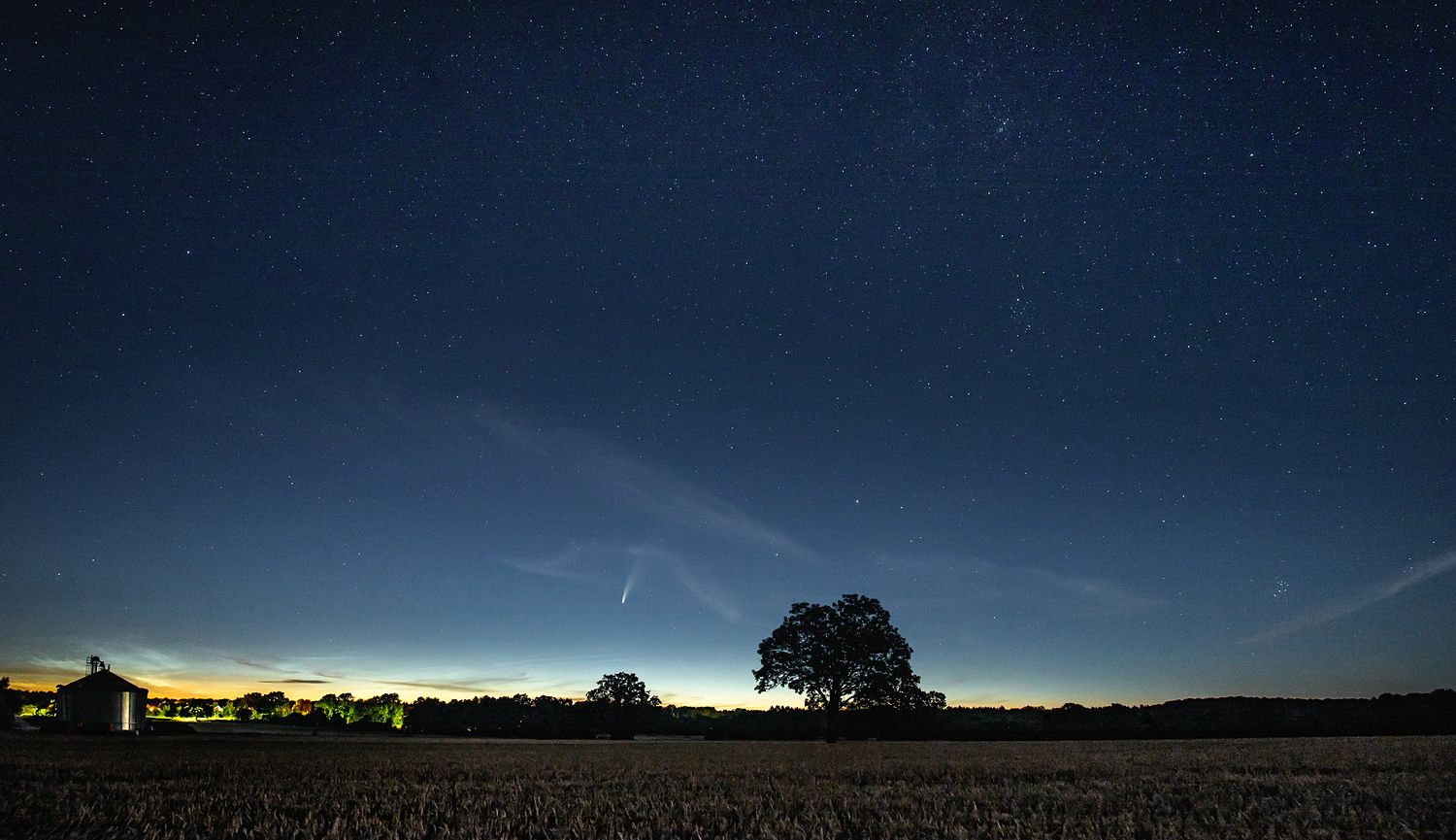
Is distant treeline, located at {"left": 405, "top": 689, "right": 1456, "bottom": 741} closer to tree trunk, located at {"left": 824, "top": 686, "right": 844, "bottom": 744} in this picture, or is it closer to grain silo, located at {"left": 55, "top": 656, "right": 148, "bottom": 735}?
tree trunk, located at {"left": 824, "top": 686, "right": 844, "bottom": 744}

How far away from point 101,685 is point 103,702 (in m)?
2.03

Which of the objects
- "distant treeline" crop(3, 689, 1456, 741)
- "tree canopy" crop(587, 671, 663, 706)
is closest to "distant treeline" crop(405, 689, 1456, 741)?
"distant treeline" crop(3, 689, 1456, 741)

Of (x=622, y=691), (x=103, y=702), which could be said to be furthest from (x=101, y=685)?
(x=622, y=691)

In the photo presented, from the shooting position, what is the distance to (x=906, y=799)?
9562mm

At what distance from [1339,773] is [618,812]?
12.9 meters

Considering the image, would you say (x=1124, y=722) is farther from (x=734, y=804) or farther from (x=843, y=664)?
(x=734, y=804)

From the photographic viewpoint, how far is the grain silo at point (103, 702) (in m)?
70.7

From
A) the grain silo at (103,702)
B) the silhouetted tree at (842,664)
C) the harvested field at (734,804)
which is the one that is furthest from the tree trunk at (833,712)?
the grain silo at (103,702)

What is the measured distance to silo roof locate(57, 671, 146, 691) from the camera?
7194 centimetres

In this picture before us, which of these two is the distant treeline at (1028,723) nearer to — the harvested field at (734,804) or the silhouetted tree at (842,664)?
the silhouetted tree at (842,664)

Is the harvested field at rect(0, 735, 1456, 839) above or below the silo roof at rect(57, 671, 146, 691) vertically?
above

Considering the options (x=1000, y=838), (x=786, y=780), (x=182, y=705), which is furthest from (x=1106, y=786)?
(x=182, y=705)

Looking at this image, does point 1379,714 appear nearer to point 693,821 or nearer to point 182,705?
point 693,821

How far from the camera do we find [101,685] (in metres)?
72.2
